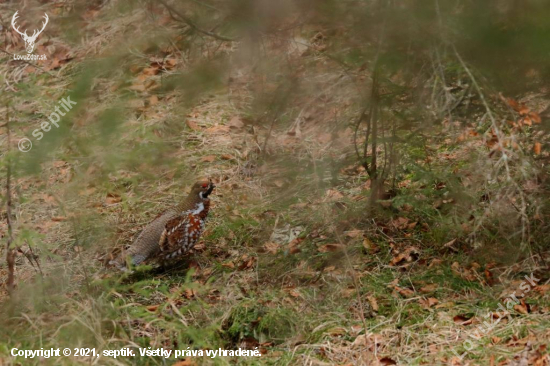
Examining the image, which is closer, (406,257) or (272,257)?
(406,257)

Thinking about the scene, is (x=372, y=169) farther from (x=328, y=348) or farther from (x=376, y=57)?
(x=328, y=348)

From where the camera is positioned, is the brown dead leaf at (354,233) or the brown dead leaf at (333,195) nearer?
the brown dead leaf at (354,233)

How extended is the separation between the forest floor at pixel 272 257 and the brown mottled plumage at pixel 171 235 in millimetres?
142

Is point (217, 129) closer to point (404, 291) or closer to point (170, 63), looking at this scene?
point (170, 63)

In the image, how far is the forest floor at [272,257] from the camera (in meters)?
3.66

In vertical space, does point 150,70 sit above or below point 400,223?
above

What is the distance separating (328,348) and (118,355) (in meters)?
1.05

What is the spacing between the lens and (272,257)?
474 centimetres

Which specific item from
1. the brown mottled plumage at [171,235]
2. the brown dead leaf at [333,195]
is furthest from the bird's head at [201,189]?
the brown dead leaf at [333,195]

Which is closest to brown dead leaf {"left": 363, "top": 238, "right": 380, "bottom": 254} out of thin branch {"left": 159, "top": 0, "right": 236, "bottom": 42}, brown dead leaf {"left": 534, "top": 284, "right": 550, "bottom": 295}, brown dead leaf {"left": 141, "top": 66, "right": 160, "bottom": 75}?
brown dead leaf {"left": 534, "top": 284, "right": 550, "bottom": 295}

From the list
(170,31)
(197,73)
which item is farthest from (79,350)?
(170,31)

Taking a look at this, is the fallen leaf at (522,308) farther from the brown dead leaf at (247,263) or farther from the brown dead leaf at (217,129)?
the brown dead leaf at (217,129)

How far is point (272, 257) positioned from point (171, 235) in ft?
2.27

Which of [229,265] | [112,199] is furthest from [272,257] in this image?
[112,199]
